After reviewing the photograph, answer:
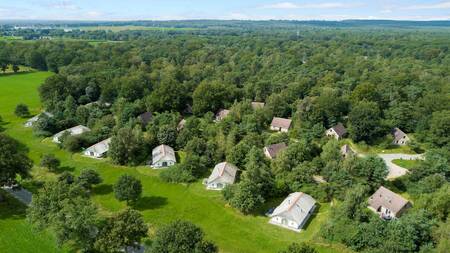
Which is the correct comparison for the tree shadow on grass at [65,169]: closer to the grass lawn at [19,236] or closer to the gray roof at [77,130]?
the grass lawn at [19,236]

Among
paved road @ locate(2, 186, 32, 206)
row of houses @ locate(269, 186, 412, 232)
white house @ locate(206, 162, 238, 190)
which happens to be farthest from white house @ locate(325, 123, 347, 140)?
paved road @ locate(2, 186, 32, 206)

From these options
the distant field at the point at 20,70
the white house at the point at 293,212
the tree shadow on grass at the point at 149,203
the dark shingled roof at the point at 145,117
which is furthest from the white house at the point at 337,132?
the distant field at the point at 20,70

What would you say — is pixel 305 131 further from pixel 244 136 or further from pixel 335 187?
pixel 335 187

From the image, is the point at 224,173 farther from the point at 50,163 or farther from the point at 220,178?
the point at 50,163

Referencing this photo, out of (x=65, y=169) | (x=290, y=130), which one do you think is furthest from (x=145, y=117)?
(x=290, y=130)

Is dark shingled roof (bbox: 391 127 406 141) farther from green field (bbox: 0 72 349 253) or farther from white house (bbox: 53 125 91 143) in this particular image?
white house (bbox: 53 125 91 143)
